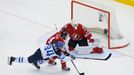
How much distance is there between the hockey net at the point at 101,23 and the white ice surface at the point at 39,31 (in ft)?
0.36

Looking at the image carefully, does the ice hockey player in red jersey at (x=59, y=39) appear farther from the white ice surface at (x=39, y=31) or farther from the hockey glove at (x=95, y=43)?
the hockey glove at (x=95, y=43)

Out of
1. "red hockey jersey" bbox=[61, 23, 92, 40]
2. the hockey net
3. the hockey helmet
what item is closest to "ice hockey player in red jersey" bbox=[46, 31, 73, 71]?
the hockey helmet

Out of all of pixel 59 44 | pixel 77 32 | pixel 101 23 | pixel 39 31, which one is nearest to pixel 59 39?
pixel 59 44

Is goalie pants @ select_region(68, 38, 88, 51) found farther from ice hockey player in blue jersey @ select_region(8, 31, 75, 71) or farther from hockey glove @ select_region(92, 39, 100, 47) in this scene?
ice hockey player in blue jersey @ select_region(8, 31, 75, 71)

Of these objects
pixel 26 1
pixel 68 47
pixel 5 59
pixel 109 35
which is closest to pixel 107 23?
pixel 109 35

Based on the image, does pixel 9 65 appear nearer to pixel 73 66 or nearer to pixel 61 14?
pixel 73 66

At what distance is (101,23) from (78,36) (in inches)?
17.9

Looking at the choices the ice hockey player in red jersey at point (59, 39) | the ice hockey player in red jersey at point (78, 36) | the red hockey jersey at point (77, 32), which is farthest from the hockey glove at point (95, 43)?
the ice hockey player in red jersey at point (59, 39)

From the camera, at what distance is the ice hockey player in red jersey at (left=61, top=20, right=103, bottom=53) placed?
11.5ft

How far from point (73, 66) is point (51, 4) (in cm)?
165

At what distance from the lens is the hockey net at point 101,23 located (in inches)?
152

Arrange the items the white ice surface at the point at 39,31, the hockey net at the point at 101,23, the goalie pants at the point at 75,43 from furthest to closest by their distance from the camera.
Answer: the hockey net at the point at 101,23
the goalie pants at the point at 75,43
the white ice surface at the point at 39,31

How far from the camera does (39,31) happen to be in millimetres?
4203

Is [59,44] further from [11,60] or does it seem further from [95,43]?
[95,43]
